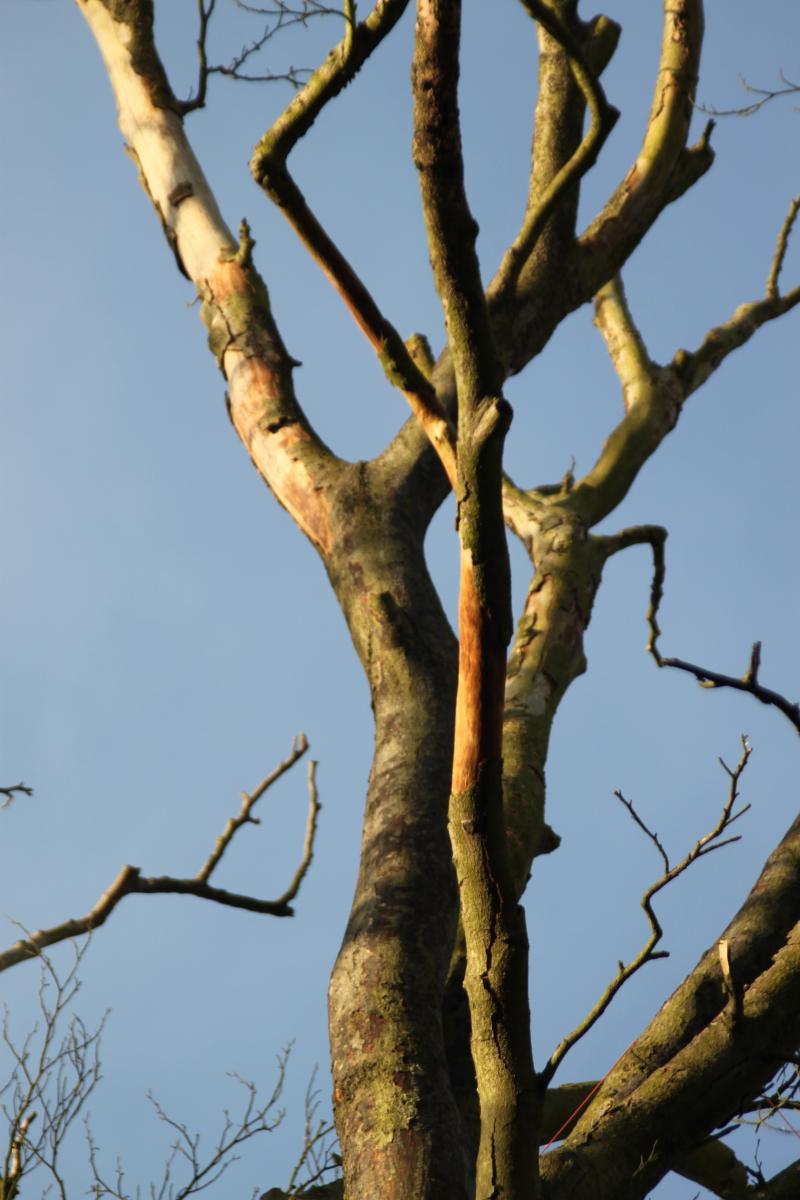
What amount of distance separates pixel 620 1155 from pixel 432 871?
667 millimetres

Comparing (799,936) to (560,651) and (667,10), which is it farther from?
(667,10)

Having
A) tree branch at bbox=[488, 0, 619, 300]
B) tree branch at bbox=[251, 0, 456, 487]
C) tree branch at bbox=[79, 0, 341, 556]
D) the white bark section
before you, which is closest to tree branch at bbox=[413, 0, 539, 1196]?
tree branch at bbox=[251, 0, 456, 487]

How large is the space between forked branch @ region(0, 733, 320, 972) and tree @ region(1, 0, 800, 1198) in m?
0.36

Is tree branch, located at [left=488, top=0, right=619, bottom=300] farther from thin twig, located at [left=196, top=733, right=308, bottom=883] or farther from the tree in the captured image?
thin twig, located at [left=196, top=733, right=308, bottom=883]

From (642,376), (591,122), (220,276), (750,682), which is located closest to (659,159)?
(642,376)

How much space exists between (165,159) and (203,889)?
308 cm

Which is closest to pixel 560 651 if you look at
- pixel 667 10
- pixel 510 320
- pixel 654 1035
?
pixel 510 320

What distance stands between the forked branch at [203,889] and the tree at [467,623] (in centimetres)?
36

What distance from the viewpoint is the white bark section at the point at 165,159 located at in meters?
4.40

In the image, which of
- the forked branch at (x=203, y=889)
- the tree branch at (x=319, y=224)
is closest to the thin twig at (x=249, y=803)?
the forked branch at (x=203, y=889)

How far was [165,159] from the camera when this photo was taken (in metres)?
4.64

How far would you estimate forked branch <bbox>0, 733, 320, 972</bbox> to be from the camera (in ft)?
9.15

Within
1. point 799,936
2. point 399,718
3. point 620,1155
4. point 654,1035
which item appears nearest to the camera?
point 620,1155

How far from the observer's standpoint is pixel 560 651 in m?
3.92
